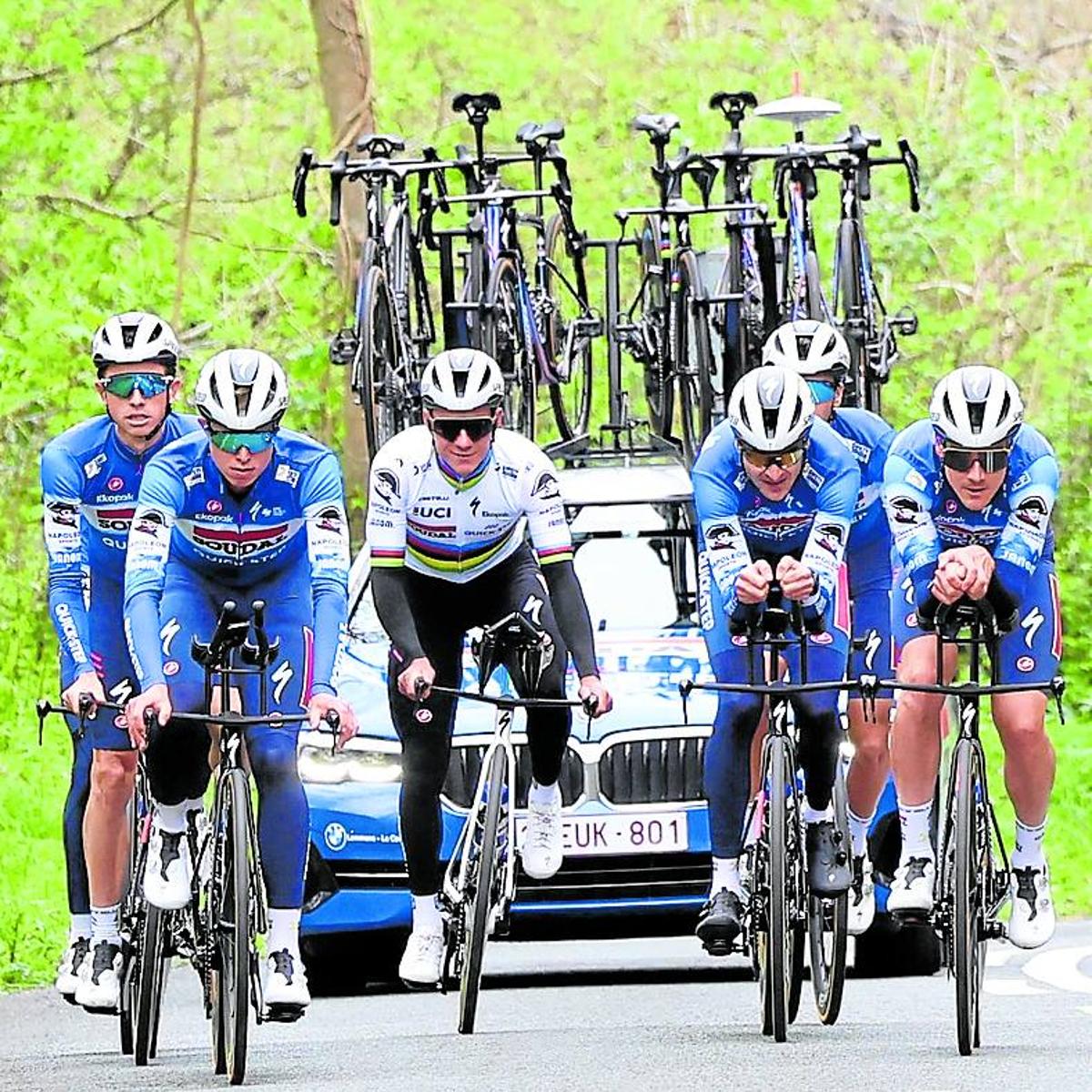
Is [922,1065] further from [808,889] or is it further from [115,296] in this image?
[115,296]

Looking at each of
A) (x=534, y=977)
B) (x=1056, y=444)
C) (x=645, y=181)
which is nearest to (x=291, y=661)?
(x=534, y=977)

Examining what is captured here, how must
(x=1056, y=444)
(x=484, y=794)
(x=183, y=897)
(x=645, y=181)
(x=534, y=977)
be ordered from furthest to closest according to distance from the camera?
1. (x=645, y=181)
2. (x=1056, y=444)
3. (x=534, y=977)
4. (x=484, y=794)
5. (x=183, y=897)

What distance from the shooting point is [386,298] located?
1551 centimetres

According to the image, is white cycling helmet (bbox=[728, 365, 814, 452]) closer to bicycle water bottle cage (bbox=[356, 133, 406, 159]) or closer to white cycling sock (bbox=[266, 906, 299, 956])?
white cycling sock (bbox=[266, 906, 299, 956])

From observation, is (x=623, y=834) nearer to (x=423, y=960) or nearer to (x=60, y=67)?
(x=423, y=960)

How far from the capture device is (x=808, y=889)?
11062mm

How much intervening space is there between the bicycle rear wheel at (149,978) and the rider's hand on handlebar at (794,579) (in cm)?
229

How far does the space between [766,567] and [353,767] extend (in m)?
2.33

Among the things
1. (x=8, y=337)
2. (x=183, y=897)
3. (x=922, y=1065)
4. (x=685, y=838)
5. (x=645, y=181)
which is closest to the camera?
(x=922, y=1065)

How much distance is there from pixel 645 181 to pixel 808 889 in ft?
81.9

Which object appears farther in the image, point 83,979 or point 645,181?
point 645,181

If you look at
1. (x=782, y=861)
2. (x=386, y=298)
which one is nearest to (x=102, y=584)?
(x=782, y=861)

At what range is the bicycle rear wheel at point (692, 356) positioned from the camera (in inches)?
626

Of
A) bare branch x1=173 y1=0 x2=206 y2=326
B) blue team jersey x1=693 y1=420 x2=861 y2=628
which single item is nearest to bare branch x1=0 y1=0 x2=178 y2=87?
bare branch x1=173 y1=0 x2=206 y2=326
